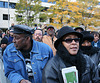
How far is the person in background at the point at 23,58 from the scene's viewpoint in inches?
104

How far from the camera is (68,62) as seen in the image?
7.47 ft

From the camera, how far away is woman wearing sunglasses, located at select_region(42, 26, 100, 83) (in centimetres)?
217

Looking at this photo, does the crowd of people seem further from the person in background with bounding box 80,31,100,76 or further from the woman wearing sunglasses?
the person in background with bounding box 80,31,100,76

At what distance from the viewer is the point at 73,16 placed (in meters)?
23.8

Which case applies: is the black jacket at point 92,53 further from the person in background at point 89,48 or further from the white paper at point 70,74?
the white paper at point 70,74

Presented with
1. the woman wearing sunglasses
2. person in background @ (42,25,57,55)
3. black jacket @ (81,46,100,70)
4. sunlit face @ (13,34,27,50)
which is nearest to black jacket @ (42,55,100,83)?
the woman wearing sunglasses

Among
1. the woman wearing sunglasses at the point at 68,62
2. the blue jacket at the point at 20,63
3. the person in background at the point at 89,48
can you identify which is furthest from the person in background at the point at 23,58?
the person in background at the point at 89,48

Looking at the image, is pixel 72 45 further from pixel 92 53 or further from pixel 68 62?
pixel 92 53

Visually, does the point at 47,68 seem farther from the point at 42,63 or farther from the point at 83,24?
the point at 83,24

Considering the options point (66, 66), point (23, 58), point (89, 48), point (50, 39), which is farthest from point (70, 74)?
point (50, 39)

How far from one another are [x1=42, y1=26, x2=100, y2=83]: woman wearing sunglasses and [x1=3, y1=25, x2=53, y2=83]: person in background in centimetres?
48

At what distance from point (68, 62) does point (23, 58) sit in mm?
874

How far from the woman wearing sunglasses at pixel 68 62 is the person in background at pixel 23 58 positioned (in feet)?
1.57

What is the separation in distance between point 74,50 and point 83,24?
25.5 meters
